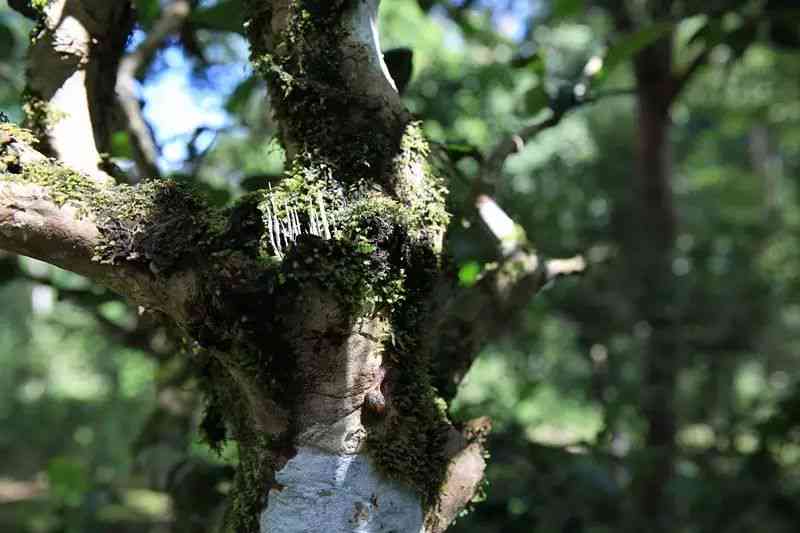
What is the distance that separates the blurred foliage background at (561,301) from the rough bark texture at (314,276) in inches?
9.7

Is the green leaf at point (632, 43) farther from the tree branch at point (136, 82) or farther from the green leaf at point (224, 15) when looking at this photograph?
the tree branch at point (136, 82)

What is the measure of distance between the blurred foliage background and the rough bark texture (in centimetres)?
25

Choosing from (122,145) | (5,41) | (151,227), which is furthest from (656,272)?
(151,227)

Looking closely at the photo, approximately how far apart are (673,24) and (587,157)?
4.67m

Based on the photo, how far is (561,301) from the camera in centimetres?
587

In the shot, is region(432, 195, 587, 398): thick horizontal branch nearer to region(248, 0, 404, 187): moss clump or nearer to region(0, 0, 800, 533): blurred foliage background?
region(0, 0, 800, 533): blurred foliage background

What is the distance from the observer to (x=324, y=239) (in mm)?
1135

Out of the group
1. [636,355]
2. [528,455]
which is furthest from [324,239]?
[636,355]

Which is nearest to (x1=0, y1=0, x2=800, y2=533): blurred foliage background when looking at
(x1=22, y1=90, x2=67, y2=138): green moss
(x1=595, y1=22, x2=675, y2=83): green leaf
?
(x1=595, y1=22, x2=675, y2=83): green leaf

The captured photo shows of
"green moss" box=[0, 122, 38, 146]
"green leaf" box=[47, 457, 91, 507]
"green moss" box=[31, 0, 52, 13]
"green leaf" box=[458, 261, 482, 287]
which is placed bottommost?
"green leaf" box=[47, 457, 91, 507]

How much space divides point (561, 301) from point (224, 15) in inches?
167

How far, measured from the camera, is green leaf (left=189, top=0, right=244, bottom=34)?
6.76 feet

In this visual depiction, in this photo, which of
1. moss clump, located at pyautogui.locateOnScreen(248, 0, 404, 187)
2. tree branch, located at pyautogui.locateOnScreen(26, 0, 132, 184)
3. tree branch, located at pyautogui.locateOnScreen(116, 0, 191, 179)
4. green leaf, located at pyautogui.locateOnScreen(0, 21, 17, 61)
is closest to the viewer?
moss clump, located at pyautogui.locateOnScreen(248, 0, 404, 187)

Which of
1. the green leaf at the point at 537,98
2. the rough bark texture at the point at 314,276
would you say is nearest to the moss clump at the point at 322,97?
the rough bark texture at the point at 314,276
